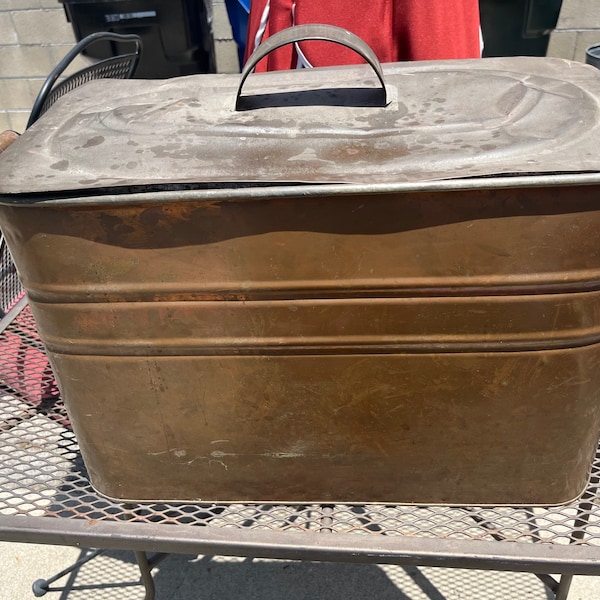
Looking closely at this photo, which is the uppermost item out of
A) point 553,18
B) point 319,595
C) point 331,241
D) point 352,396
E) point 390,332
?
point 331,241

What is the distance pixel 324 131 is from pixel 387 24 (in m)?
0.90

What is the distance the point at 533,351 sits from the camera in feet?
3.08

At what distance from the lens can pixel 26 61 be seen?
3850mm

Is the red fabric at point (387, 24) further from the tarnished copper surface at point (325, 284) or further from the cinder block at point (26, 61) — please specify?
the cinder block at point (26, 61)

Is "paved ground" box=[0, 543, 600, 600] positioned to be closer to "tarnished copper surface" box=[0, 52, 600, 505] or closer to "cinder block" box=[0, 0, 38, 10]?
"tarnished copper surface" box=[0, 52, 600, 505]

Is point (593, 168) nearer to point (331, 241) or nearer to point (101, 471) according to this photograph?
point (331, 241)

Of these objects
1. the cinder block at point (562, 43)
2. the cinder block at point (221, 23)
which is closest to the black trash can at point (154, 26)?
the cinder block at point (221, 23)

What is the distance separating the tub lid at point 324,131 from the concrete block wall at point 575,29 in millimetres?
2424

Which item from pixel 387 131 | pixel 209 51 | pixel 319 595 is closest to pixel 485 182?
pixel 387 131

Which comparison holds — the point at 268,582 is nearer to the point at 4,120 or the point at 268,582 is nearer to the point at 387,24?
the point at 387,24

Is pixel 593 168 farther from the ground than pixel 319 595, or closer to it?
farther from the ground

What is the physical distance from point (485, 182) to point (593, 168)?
134 mm

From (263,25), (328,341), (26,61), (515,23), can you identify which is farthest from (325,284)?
(26,61)

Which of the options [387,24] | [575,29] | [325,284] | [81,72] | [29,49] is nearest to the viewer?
[325,284]
